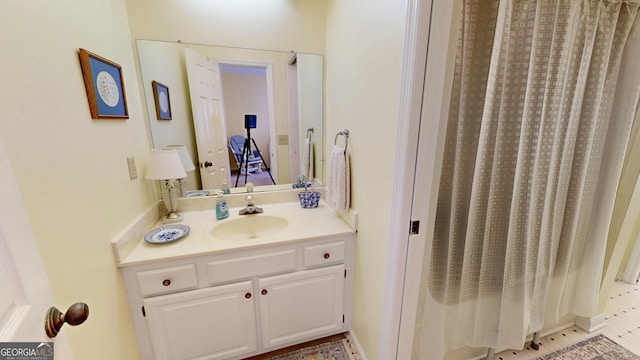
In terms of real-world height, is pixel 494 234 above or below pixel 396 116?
below

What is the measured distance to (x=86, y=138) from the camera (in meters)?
0.93

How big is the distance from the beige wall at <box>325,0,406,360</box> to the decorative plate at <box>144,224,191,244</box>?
3.10ft

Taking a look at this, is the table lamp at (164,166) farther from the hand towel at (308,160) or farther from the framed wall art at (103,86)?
the hand towel at (308,160)

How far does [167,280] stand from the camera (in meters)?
1.16

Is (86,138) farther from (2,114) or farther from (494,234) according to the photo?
(494,234)

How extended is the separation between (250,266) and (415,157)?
961 mm

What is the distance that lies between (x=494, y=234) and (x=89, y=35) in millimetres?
1968

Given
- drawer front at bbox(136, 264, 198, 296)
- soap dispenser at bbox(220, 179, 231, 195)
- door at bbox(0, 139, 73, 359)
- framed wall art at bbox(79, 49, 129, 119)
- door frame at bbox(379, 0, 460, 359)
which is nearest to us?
door at bbox(0, 139, 73, 359)

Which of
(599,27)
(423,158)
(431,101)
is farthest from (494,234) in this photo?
(599,27)

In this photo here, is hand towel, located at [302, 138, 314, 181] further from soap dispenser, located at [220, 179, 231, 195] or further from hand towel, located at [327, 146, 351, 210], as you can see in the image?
soap dispenser, located at [220, 179, 231, 195]

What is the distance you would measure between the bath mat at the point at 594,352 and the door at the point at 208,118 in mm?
2348

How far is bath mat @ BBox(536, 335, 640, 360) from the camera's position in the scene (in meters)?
1.47

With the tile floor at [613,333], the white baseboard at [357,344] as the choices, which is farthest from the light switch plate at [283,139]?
the tile floor at [613,333]

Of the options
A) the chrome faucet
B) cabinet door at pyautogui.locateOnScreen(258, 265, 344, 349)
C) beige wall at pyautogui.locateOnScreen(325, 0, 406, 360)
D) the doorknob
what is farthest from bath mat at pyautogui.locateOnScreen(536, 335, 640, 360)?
the doorknob
